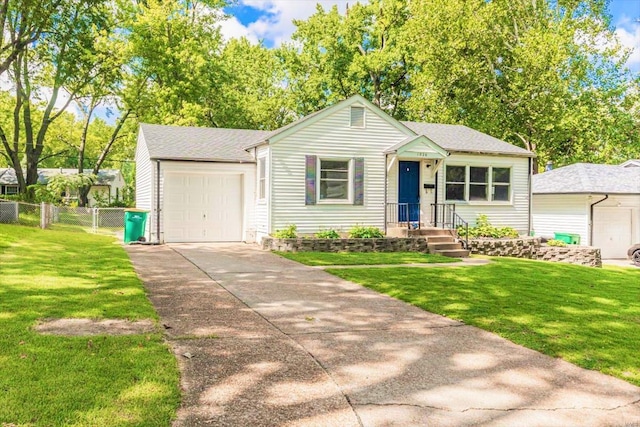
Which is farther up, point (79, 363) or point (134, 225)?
point (134, 225)

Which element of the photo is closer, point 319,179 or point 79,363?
point 79,363

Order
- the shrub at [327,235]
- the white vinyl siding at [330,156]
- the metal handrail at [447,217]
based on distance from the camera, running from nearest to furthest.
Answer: the shrub at [327,235], the white vinyl siding at [330,156], the metal handrail at [447,217]

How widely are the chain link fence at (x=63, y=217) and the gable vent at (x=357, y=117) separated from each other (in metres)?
9.56

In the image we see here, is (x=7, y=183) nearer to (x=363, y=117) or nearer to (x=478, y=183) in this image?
(x=363, y=117)

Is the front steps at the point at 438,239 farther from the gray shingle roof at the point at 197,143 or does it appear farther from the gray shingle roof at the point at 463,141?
the gray shingle roof at the point at 197,143

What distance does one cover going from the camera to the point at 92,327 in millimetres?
5422

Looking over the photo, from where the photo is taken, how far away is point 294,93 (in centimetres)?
3641

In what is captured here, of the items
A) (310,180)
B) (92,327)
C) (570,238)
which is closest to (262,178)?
(310,180)

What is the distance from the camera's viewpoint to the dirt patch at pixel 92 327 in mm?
5207

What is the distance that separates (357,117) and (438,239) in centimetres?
480

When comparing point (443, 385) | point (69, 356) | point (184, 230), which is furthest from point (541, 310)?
point (184, 230)

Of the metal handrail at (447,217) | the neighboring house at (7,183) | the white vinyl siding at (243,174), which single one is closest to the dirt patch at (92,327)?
the white vinyl siding at (243,174)

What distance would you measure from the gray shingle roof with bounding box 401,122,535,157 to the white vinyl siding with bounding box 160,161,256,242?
6.99 metres

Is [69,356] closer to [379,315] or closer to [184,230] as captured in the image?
[379,315]
